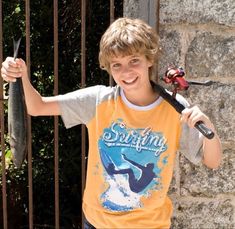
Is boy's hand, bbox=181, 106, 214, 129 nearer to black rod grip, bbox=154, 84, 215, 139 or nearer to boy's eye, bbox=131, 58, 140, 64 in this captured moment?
black rod grip, bbox=154, 84, 215, 139

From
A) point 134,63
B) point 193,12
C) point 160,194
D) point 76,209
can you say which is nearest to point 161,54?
point 193,12

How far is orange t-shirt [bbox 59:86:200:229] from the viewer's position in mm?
2582

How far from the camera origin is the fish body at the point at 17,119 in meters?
2.38

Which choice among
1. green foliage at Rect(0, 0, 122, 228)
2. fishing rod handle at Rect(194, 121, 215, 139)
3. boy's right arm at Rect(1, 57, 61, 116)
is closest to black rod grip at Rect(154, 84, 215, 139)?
fishing rod handle at Rect(194, 121, 215, 139)

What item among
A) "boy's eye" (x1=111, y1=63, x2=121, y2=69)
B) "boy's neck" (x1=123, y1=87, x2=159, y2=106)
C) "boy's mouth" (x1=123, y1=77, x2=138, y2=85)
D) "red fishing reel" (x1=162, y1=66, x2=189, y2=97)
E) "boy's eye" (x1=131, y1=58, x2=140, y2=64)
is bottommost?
"boy's neck" (x1=123, y1=87, x2=159, y2=106)

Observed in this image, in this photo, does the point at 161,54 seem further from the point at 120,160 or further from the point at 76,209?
the point at 76,209

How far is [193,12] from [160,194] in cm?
102

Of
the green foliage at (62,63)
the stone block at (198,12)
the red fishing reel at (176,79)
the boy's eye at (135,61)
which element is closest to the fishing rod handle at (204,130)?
the red fishing reel at (176,79)

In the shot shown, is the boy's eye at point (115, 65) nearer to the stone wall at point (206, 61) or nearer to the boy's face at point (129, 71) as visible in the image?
the boy's face at point (129, 71)

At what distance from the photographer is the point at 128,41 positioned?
2.50m

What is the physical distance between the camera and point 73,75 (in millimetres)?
4047

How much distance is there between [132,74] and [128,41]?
14 centimetres

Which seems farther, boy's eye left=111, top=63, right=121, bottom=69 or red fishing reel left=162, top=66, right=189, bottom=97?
boy's eye left=111, top=63, right=121, bottom=69

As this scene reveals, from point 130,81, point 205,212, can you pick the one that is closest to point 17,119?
point 130,81
